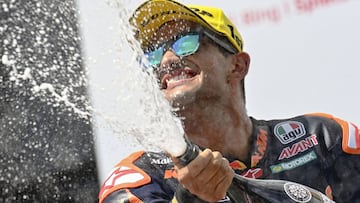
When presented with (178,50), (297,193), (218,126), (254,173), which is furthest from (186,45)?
(297,193)

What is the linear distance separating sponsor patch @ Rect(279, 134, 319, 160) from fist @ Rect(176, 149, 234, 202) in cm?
47

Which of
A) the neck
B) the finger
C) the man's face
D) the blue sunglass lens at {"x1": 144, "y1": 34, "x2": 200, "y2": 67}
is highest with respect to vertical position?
the finger

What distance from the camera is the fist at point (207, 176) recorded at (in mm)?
1410

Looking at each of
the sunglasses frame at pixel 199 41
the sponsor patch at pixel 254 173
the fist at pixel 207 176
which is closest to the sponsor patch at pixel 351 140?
the sponsor patch at pixel 254 173

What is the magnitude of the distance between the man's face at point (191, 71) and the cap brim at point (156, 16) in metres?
0.01

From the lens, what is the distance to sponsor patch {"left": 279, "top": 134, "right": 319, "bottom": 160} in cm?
193

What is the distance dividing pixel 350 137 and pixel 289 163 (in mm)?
158

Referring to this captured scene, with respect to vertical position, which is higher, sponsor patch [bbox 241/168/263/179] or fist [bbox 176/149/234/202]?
fist [bbox 176/149/234/202]

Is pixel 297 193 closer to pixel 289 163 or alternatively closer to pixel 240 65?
pixel 289 163

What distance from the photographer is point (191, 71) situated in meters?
1.87

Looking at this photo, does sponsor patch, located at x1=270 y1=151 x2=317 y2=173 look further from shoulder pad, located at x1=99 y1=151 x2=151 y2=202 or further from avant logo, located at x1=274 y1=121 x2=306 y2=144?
shoulder pad, located at x1=99 y1=151 x2=151 y2=202

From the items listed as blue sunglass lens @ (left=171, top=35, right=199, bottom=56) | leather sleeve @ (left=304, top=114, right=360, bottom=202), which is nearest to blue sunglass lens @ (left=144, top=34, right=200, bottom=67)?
blue sunglass lens @ (left=171, top=35, right=199, bottom=56)

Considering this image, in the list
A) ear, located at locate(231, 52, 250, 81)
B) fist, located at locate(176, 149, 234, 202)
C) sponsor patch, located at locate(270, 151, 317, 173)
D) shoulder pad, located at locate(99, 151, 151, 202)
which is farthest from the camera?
ear, located at locate(231, 52, 250, 81)

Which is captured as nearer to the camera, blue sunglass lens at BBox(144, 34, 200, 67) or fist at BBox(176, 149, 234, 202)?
fist at BBox(176, 149, 234, 202)
